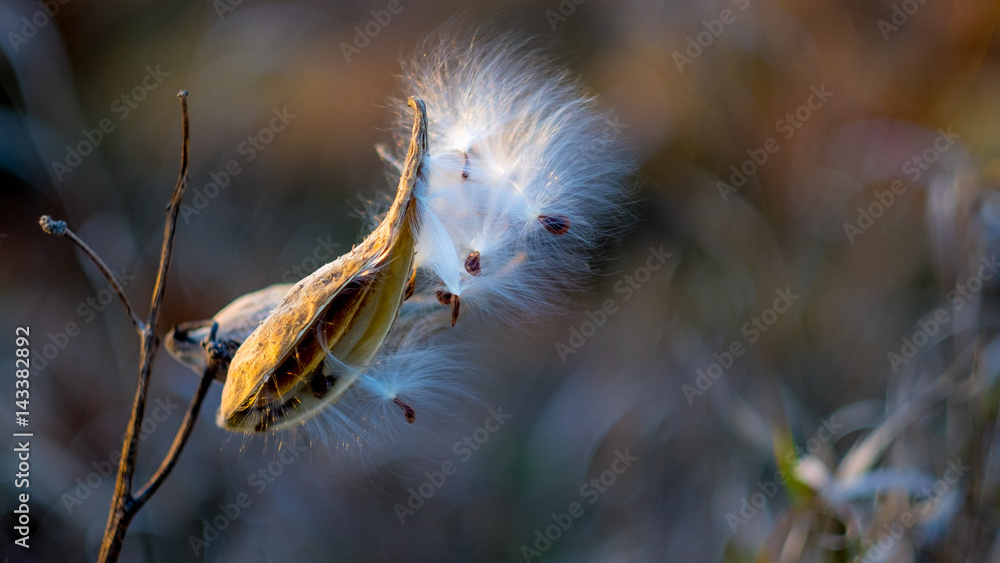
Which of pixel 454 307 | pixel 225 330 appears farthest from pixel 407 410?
pixel 225 330

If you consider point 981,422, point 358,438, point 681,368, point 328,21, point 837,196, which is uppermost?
point 328,21

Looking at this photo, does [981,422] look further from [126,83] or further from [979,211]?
[126,83]

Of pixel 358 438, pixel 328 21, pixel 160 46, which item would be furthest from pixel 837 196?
pixel 160 46

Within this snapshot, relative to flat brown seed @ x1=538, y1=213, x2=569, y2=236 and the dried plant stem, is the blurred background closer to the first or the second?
flat brown seed @ x1=538, y1=213, x2=569, y2=236

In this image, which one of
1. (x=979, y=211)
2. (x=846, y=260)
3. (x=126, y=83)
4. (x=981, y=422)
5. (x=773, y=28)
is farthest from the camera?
(x=126, y=83)

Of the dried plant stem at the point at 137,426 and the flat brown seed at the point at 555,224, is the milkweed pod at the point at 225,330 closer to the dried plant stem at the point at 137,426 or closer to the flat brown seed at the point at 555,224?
the dried plant stem at the point at 137,426

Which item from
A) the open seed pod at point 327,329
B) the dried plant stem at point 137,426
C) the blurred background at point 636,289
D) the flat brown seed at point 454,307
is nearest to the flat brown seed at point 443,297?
the flat brown seed at point 454,307

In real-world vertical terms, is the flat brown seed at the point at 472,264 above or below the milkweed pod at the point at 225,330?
above
